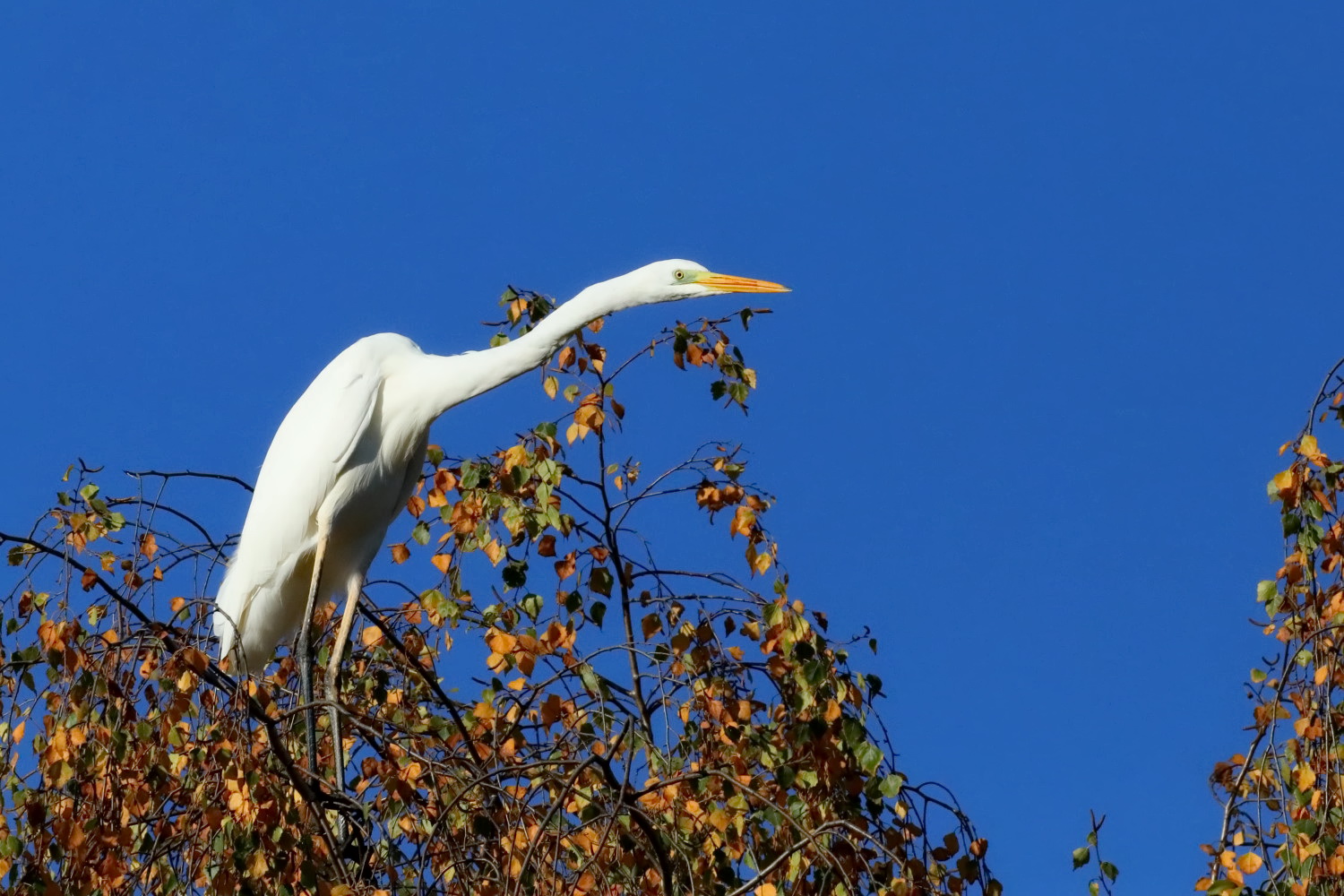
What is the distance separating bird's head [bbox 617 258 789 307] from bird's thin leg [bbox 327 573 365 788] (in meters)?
1.35

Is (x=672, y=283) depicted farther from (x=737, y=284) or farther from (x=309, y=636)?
(x=309, y=636)

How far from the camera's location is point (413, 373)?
5.73 metres

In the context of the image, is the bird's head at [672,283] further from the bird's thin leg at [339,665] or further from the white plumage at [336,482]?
the bird's thin leg at [339,665]

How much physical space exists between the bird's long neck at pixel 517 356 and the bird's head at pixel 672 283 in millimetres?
42

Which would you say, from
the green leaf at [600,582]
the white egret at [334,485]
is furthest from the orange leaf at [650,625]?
the white egret at [334,485]

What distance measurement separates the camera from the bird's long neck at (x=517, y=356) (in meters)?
4.91

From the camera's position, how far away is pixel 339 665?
5.09m

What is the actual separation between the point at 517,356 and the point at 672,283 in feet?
1.78

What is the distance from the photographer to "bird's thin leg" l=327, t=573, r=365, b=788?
4582 mm

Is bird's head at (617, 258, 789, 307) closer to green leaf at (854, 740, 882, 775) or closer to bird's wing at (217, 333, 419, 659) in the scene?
A: bird's wing at (217, 333, 419, 659)

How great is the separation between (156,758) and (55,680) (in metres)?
0.28

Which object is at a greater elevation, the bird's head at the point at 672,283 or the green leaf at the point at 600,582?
the bird's head at the point at 672,283

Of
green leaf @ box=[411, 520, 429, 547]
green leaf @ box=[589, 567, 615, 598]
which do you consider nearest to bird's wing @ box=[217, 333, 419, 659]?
green leaf @ box=[411, 520, 429, 547]

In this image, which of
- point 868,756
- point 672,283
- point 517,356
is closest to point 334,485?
point 517,356
